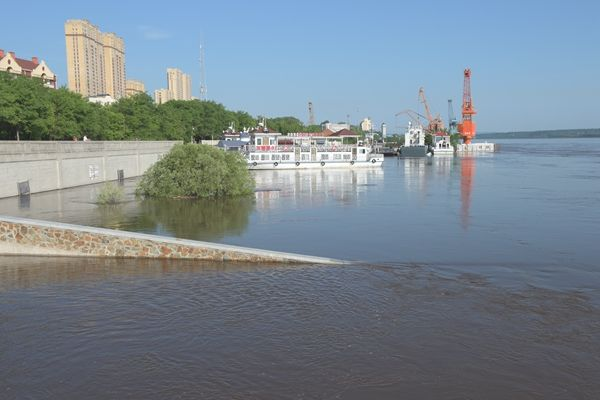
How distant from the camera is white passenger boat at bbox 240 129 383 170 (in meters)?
86.4

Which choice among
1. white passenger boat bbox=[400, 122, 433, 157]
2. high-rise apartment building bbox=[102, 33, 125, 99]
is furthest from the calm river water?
high-rise apartment building bbox=[102, 33, 125, 99]

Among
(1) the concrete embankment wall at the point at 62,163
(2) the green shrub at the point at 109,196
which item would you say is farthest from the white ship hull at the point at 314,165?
(2) the green shrub at the point at 109,196

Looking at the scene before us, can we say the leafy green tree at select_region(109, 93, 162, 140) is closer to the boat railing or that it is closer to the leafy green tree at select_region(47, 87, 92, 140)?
the boat railing

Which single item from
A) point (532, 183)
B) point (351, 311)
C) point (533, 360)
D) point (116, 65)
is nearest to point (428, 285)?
point (351, 311)

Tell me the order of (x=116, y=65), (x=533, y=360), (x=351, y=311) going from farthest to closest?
(x=116, y=65) → (x=351, y=311) → (x=533, y=360)

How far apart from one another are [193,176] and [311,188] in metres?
15.0

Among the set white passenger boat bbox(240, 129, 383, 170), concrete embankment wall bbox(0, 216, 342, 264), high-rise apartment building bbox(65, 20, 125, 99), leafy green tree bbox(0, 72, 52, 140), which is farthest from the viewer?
high-rise apartment building bbox(65, 20, 125, 99)

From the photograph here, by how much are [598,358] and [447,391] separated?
4.01 metres

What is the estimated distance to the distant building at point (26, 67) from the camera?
105812mm

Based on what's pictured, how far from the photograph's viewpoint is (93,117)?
67.1 metres

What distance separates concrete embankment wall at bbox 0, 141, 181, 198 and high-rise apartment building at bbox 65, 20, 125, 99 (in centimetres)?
10680

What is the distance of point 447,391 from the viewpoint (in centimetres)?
1071

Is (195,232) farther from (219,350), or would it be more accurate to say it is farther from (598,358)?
(598,358)

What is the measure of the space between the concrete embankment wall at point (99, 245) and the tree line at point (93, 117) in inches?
1289
